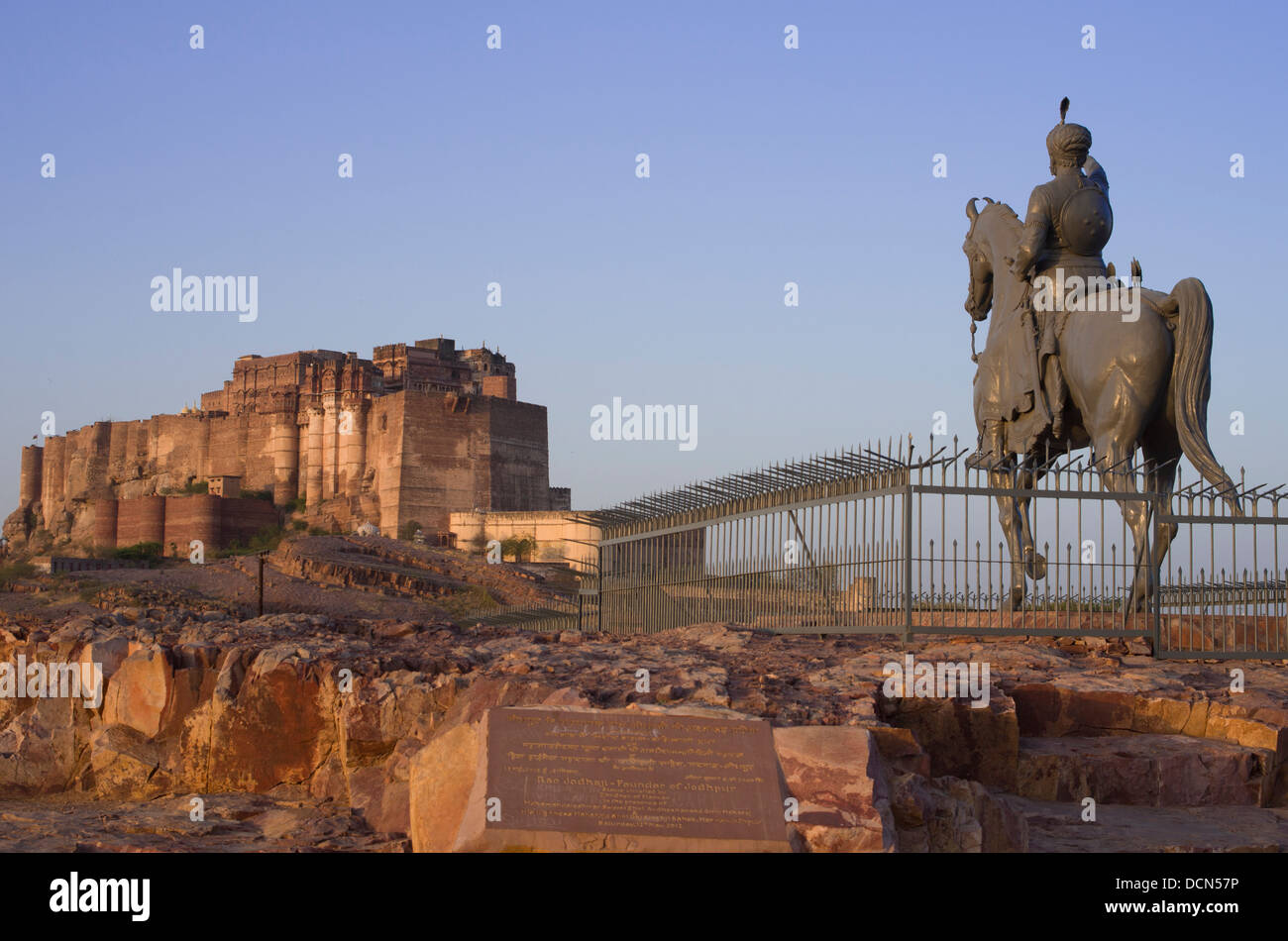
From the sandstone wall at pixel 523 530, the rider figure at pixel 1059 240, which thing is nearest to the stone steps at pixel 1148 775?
the rider figure at pixel 1059 240

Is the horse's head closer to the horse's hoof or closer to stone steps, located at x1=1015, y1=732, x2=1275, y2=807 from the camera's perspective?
the horse's hoof

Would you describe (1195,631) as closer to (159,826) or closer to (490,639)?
(490,639)

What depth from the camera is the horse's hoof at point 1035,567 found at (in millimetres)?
10141

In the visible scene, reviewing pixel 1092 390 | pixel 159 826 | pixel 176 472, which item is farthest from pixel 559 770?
pixel 176 472

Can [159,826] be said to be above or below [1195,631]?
below

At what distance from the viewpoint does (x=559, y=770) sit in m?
5.65

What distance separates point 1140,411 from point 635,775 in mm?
6004

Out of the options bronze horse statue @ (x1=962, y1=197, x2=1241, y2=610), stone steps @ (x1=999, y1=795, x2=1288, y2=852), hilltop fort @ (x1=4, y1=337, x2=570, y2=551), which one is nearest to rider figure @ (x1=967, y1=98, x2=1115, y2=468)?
bronze horse statue @ (x1=962, y1=197, x2=1241, y2=610)

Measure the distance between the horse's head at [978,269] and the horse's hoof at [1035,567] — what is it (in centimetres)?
317

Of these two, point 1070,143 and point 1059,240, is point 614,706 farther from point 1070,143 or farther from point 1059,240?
point 1070,143

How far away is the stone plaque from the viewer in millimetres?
5406

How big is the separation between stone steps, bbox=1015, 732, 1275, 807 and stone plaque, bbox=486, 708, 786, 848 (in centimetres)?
→ 217

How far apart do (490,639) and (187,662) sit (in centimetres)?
187
